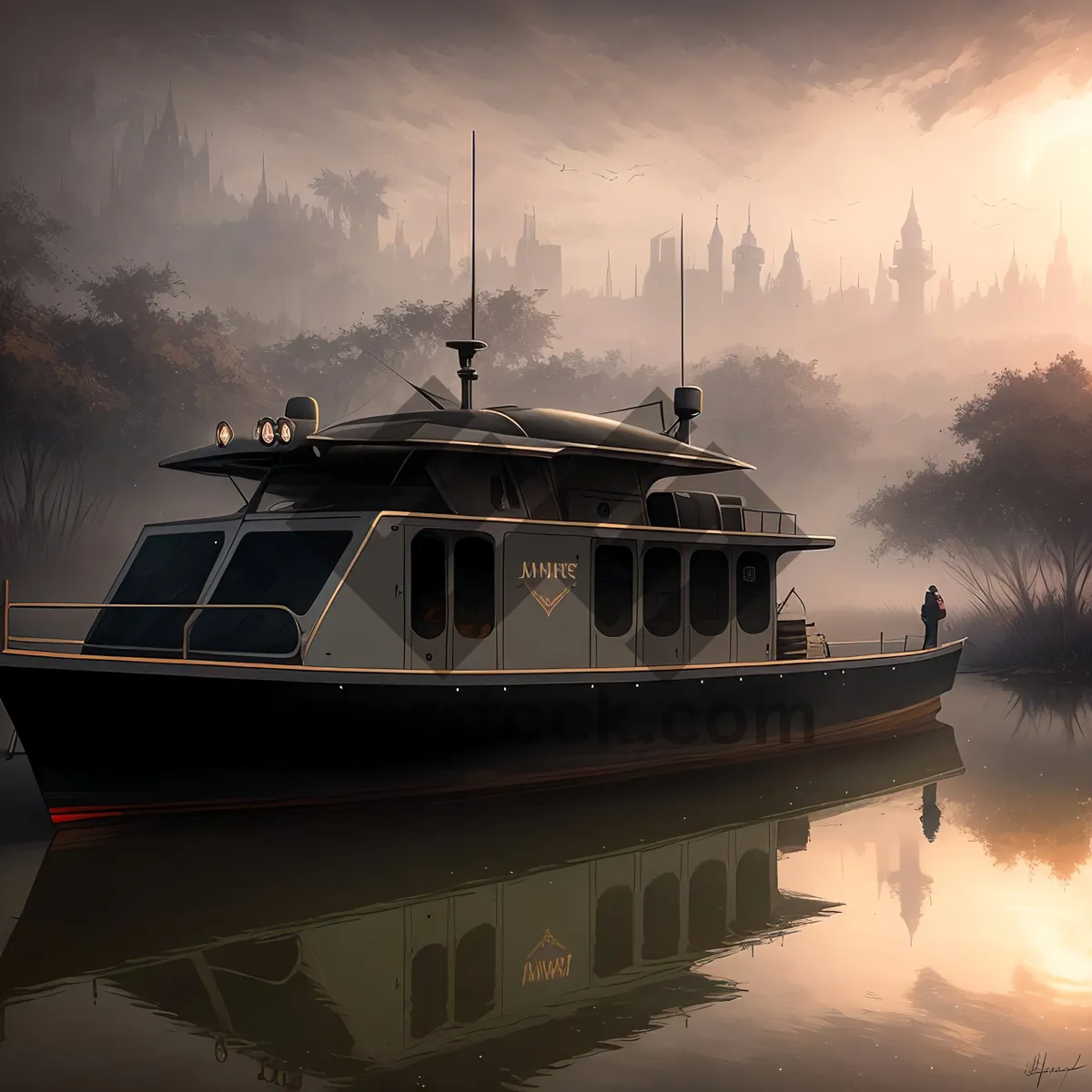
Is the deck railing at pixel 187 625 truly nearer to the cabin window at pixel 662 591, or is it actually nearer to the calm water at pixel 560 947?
the calm water at pixel 560 947

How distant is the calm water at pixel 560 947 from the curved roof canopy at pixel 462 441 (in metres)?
3.98

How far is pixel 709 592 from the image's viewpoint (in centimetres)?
1476

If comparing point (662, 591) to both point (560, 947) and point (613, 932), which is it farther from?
point (560, 947)

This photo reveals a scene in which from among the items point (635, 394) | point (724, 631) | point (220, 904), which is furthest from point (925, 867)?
point (635, 394)

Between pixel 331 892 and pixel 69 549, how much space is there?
33952 mm

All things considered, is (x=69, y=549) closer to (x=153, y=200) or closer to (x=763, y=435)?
(x=153, y=200)

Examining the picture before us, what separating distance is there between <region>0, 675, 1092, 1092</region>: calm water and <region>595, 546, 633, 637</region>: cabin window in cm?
205

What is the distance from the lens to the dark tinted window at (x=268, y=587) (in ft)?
36.3

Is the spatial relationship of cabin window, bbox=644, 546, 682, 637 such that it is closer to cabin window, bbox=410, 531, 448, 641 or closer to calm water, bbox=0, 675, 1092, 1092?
calm water, bbox=0, 675, 1092, 1092

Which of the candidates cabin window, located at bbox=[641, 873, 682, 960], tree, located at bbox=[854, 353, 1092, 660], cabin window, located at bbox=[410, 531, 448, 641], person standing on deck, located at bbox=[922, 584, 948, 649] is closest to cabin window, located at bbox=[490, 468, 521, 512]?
cabin window, located at bbox=[410, 531, 448, 641]

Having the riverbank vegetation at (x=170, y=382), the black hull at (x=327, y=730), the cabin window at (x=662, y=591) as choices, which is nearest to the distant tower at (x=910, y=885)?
the black hull at (x=327, y=730)

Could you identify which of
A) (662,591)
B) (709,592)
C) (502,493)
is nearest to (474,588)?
(502,493)
